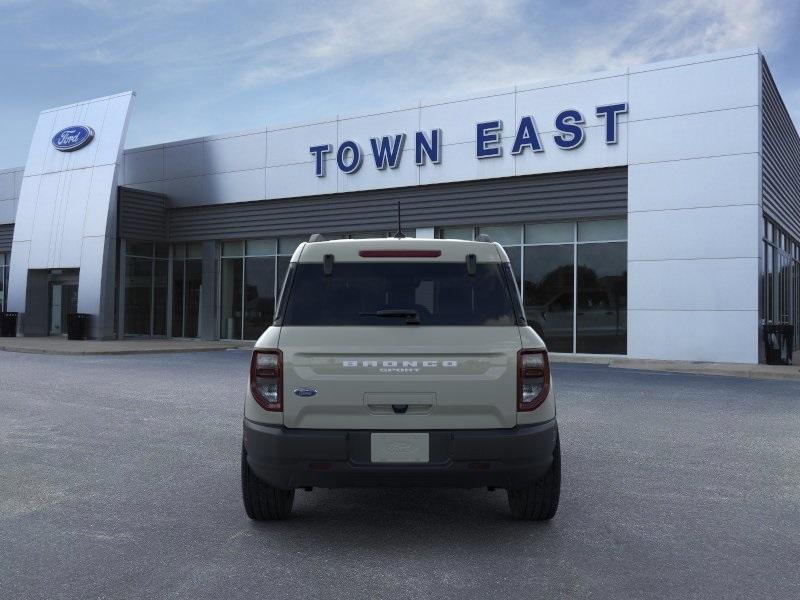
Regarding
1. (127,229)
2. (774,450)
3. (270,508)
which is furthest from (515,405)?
(127,229)

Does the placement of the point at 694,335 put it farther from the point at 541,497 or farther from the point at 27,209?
the point at 27,209

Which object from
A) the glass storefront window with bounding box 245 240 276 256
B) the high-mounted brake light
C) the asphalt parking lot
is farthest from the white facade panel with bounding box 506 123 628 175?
the high-mounted brake light

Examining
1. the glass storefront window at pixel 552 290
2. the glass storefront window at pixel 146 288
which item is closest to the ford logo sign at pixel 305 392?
the glass storefront window at pixel 552 290

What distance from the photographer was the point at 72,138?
27.2m

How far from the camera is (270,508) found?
16.1 ft

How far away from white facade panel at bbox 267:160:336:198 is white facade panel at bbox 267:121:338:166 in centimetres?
10

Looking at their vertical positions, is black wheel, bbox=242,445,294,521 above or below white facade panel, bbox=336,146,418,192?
below

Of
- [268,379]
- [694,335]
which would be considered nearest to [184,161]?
[694,335]

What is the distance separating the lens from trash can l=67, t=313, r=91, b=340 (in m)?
25.4

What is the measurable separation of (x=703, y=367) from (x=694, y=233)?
3.55 metres

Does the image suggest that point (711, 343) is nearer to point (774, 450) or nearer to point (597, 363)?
point (597, 363)

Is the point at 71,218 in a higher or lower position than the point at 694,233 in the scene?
higher

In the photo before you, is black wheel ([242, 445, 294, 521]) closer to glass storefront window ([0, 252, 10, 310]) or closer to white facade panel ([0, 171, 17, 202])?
white facade panel ([0, 171, 17, 202])

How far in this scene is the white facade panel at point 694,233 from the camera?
17.5 m
